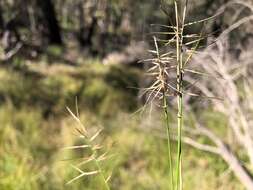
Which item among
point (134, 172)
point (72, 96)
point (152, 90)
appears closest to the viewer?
point (152, 90)

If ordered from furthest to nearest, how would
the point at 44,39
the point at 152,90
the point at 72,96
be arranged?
1. the point at 44,39
2. the point at 72,96
3. the point at 152,90

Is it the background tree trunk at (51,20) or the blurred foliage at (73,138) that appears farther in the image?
the background tree trunk at (51,20)

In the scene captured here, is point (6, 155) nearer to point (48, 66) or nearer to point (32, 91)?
point (32, 91)

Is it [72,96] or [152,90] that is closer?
[152,90]

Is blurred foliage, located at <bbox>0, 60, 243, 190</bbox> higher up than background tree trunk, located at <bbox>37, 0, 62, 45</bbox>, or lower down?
lower down

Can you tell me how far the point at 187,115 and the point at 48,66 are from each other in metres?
3.07

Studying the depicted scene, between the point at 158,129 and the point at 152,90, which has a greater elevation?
the point at 152,90

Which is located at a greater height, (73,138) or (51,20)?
(51,20)

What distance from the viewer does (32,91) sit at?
266 inches

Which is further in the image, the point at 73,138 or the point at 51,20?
the point at 51,20

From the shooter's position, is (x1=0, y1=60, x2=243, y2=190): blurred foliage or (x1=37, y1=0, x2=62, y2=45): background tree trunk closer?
(x1=0, y1=60, x2=243, y2=190): blurred foliage

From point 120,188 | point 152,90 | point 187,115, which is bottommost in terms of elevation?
point 120,188

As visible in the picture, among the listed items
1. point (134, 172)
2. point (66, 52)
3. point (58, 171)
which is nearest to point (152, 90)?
point (58, 171)

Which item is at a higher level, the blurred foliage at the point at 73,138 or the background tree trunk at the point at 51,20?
the background tree trunk at the point at 51,20
